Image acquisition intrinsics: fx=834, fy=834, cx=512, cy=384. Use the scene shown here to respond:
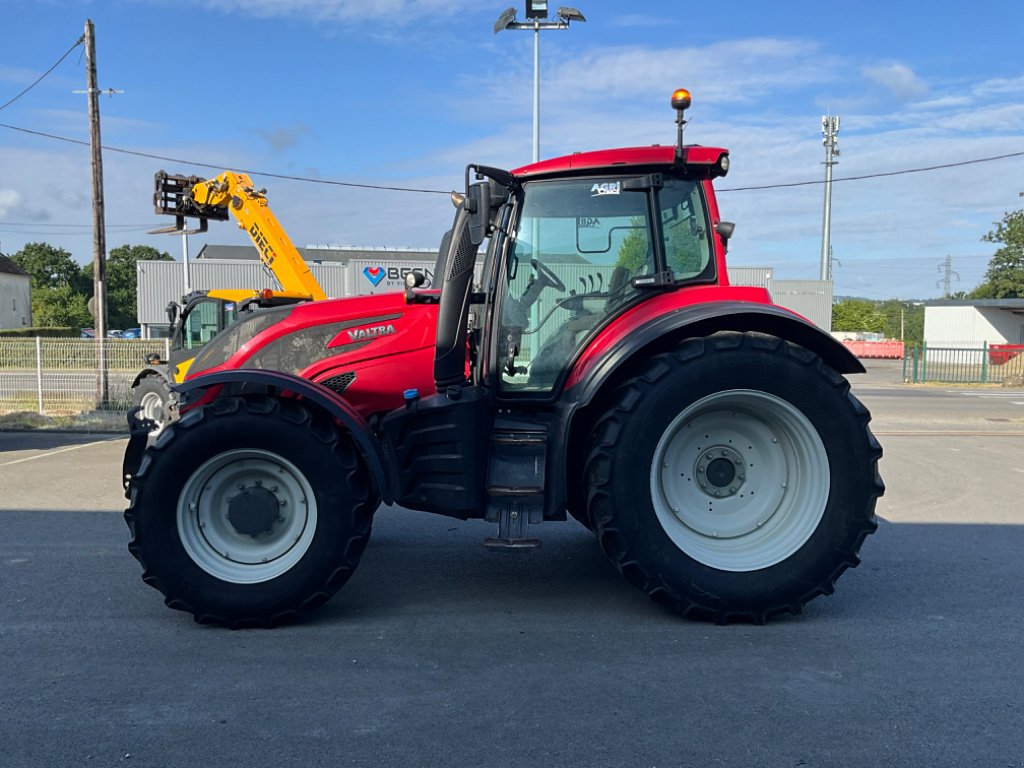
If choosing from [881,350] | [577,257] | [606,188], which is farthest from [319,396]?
[881,350]

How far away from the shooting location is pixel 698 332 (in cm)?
451

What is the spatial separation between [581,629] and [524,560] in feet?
4.47

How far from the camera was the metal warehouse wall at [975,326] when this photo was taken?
147ft

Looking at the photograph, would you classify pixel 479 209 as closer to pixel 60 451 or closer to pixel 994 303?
pixel 60 451

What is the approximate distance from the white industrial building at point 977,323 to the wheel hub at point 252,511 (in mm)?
46890

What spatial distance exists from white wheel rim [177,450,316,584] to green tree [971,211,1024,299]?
6366cm

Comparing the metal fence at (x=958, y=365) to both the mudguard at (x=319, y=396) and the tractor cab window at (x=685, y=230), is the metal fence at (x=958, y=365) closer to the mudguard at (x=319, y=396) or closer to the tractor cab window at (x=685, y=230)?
the tractor cab window at (x=685, y=230)

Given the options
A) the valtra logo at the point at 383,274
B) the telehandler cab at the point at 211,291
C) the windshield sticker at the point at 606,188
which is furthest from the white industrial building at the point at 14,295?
Answer: the windshield sticker at the point at 606,188

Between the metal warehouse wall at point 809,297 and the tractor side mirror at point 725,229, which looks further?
the metal warehouse wall at point 809,297

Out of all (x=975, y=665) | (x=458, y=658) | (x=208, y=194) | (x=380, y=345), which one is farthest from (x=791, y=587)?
(x=208, y=194)

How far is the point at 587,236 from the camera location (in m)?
4.69

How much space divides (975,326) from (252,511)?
48.8 meters

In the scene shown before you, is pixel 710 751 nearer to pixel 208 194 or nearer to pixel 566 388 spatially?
pixel 566 388

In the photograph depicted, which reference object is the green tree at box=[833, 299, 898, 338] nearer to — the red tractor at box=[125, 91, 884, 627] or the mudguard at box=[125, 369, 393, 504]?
the red tractor at box=[125, 91, 884, 627]
